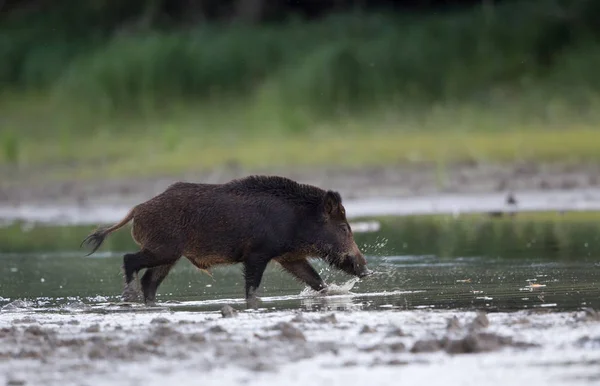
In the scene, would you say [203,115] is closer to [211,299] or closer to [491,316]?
[211,299]

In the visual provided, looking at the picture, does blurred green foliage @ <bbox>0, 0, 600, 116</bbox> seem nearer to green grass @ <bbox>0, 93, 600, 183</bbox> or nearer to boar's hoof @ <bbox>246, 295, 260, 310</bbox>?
green grass @ <bbox>0, 93, 600, 183</bbox>

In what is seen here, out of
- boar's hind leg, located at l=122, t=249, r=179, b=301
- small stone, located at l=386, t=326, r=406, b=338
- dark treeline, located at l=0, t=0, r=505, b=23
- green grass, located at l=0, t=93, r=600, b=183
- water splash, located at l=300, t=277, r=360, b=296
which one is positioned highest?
dark treeline, located at l=0, t=0, r=505, b=23

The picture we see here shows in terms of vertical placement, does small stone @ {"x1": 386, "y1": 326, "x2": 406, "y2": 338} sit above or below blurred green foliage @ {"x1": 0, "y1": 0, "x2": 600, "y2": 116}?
below

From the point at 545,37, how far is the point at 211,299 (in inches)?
759

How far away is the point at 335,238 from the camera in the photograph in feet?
41.2

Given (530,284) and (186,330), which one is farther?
(530,284)

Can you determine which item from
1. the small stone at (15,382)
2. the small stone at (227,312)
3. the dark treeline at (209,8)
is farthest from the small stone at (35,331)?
the dark treeline at (209,8)

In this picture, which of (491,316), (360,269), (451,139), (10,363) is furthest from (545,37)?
(10,363)

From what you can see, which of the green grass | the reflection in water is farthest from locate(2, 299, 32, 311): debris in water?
the green grass

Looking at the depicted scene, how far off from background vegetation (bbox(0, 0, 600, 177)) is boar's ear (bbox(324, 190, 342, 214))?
13063 mm

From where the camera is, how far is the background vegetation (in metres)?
27.1

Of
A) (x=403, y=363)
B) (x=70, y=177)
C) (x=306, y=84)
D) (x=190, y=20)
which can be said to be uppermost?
(x=190, y=20)

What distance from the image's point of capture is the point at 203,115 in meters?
30.5

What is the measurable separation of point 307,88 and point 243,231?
17.9 meters
